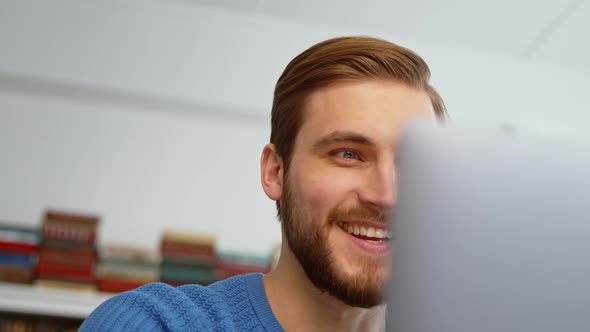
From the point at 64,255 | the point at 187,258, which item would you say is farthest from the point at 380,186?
the point at 64,255

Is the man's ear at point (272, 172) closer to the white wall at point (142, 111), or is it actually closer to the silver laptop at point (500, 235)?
the silver laptop at point (500, 235)

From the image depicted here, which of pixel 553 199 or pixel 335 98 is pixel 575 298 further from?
pixel 335 98

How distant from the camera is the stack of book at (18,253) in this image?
297cm

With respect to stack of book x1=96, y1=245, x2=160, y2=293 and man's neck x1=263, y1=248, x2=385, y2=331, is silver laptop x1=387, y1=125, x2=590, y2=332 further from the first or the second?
stack of book x1=96, y1=245, x2=160, y2=293

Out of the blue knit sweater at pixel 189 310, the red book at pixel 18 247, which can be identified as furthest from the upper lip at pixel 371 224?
the red book at pixel 18 247

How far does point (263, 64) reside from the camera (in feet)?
12.8

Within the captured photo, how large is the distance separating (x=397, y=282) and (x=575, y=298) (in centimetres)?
12

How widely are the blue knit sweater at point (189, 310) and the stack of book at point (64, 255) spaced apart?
1767mm

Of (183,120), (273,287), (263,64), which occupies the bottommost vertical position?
(273,287)

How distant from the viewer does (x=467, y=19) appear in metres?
3.72

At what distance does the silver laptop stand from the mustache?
0.63 metres

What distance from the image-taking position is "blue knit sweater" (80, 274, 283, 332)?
3.89 ft

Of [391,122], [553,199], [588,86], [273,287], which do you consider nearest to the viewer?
[553,199]

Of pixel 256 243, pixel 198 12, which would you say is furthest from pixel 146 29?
pixel 256 243
